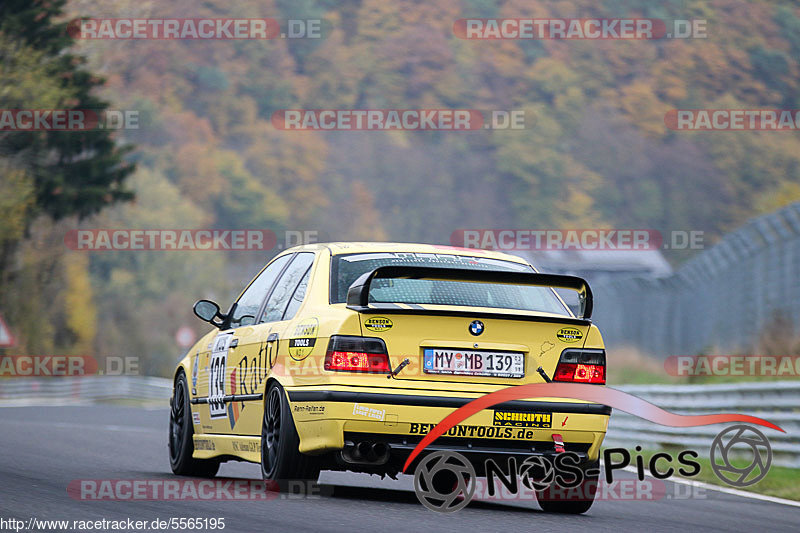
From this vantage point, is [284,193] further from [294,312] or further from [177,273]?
[294,312]

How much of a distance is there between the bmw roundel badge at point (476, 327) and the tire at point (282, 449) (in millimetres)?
1149

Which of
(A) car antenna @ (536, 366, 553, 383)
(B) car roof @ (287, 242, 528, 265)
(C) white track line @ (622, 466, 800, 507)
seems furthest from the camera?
(C) white track line @ (622, 466, 800, 507)

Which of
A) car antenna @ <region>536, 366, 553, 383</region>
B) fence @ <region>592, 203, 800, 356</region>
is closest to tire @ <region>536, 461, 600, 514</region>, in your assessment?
car antenna @ <region>536, 366, 553, 383</region>

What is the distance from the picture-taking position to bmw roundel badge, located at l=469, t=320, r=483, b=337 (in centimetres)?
787

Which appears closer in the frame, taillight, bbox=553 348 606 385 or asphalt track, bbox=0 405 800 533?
asphalt track, bbox=0 405 800 533

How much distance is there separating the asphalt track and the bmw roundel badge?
3.38 ft

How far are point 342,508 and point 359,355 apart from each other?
0.87m

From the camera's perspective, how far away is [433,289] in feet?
Result: 27.4

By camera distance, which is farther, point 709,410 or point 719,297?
point 719,297

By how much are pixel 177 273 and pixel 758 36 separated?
7376cm

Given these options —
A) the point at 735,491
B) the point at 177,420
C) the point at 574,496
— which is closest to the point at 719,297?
the point at 735,491

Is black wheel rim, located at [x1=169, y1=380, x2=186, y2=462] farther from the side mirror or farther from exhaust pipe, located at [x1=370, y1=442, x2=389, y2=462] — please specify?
exhaust pipe, located at [x1=370, y1=442, x2=389, y2=462]

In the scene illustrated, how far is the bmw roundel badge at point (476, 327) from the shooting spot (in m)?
7.87

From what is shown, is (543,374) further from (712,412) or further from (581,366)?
(712,412)
